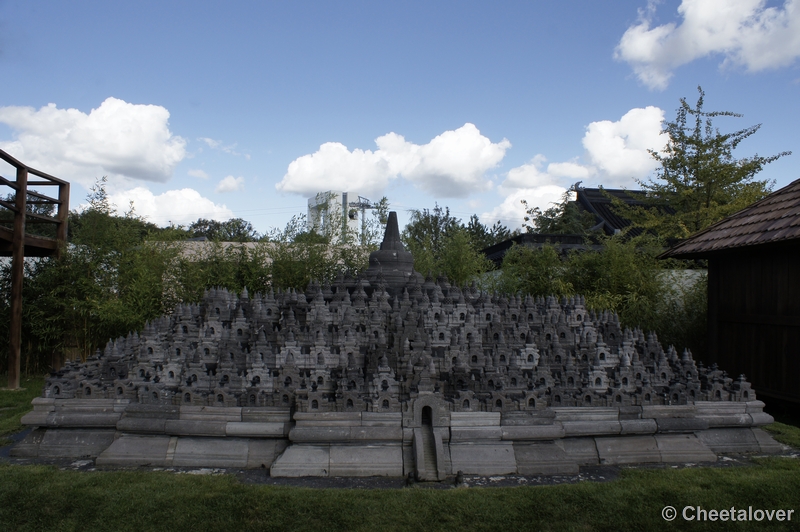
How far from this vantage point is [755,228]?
275 inches

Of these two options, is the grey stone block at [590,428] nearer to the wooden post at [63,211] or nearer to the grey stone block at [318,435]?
the grey stone block at [318,435]

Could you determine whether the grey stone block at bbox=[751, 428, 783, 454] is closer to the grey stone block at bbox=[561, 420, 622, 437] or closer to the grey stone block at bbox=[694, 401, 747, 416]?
the grey stone block at bbox=[694, 401, 747, 416]

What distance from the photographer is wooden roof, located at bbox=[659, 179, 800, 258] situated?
6.48m

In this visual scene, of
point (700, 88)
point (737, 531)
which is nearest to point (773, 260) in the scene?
point (737, 531)

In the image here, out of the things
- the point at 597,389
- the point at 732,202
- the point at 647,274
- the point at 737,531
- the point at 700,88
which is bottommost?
the point at 737,531

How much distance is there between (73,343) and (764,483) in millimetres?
10648

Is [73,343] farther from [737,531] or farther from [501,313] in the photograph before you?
[737,531]

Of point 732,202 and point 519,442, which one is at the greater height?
point 732,202

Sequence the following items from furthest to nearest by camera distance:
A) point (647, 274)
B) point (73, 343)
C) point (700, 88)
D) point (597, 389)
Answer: point (700, 88) → point (73, 343) → point (647, 274) → point (597, 389)

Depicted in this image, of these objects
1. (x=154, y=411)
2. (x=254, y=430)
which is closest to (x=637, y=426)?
(x=254, y=430)

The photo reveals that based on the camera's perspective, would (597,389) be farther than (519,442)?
Yes

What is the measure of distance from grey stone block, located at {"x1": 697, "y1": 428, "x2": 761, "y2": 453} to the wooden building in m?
1.71

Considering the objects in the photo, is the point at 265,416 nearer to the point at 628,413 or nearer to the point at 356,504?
the point at 356,504

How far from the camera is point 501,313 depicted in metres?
6.12
